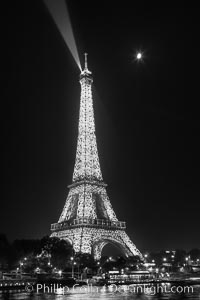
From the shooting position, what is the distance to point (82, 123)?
9062cm

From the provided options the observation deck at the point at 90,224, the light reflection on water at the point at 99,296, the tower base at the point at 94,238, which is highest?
the observation deck at the point at 90,224

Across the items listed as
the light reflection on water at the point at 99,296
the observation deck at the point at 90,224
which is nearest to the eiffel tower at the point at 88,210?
the observation deck at the point at 90,224

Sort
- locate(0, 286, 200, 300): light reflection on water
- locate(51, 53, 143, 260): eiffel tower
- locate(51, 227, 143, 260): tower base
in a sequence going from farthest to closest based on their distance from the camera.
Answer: locate(51, 53, 143, 260): eiffel tower → locate(51, 227, 143, 260): tower base → locate(0, 286, 200, 300): light reflection on water

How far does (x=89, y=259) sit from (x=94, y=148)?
24.0 meters

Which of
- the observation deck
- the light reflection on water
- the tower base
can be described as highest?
the observation deck

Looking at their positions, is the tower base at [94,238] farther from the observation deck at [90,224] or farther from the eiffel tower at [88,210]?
the observation deck at [90,224]

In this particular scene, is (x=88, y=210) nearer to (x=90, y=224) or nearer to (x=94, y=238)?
(x=90, y=224)

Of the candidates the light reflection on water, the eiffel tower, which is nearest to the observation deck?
the eiffel tower

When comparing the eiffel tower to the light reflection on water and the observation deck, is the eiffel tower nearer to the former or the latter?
the observation deck

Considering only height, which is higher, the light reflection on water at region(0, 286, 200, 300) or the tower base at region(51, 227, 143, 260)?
the tower base at region(51, 227, 143, 260)

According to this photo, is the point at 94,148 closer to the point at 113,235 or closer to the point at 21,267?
the point at 113,235

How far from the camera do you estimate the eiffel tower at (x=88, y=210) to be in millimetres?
80500

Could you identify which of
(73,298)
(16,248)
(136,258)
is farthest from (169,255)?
(73,298)

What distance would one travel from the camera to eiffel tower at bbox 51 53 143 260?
264 feet
